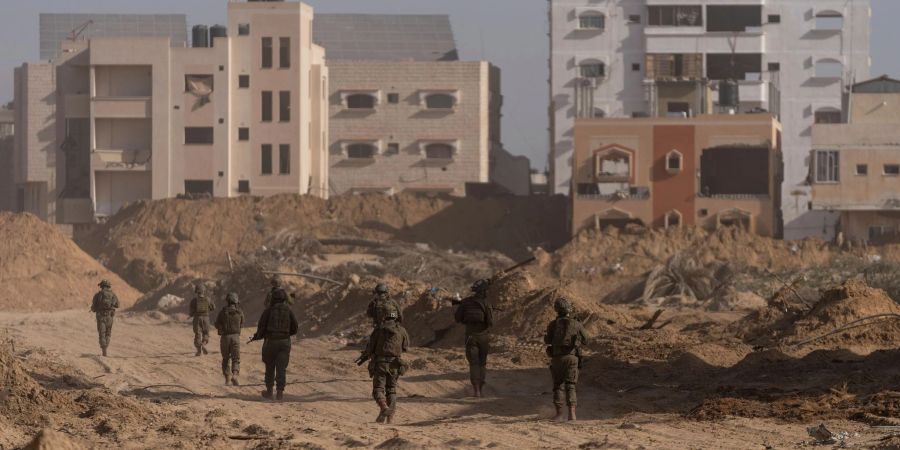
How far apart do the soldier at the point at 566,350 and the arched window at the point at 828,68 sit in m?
69.3

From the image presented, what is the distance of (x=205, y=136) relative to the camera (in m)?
74.7

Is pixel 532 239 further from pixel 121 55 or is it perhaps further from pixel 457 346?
pixel 457 346

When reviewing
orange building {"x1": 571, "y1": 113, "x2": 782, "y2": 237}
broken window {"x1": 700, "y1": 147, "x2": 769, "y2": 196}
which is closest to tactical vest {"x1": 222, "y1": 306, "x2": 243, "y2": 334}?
orange building {"x1": 571, "y1": 113, "x2": 782, "y2": 237}

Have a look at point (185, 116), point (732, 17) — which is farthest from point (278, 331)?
point (732, 17)

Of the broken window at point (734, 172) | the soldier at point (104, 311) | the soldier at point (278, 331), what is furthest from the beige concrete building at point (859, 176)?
the soldier at point (278, 331)

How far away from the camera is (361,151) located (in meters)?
81.9

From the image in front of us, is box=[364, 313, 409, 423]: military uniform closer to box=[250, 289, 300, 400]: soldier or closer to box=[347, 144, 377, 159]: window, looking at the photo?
box=[250, 289, 300, 400]: soldier

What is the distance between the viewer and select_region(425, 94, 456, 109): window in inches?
3221

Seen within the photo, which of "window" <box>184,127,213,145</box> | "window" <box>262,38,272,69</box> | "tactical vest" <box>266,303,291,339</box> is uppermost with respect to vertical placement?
"window" <box>262,38,272,69</box>

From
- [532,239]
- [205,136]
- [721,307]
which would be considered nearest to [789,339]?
[721,307]

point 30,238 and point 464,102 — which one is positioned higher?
point 464,102

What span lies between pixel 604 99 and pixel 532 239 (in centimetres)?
1884

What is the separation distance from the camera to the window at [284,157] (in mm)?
74875

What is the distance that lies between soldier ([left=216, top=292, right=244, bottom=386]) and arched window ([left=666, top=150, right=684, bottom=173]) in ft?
134
